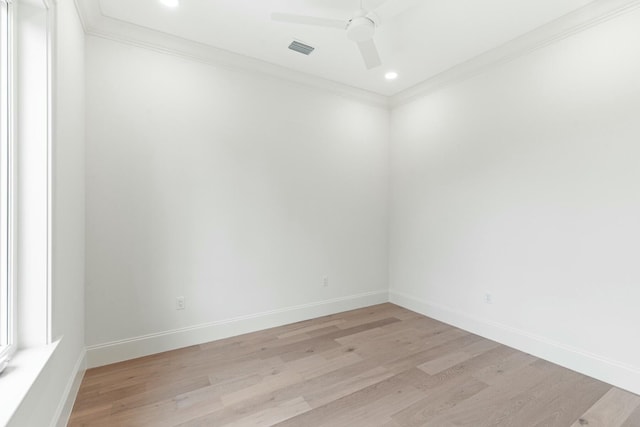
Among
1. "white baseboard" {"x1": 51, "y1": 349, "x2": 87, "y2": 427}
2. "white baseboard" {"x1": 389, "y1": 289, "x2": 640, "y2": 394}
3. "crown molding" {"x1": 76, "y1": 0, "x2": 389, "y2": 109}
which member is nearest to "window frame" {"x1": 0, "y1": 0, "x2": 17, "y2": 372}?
"white baseboard" {"x1": 51, "y1": 349, "x2": 87, "y2": 427}

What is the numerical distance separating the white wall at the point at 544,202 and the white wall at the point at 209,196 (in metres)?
1.01

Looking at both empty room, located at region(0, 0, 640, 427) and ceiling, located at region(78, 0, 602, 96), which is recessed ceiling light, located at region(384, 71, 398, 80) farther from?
ceiling, located at region(78, 0, 602, 96)

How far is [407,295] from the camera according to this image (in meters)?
3.84

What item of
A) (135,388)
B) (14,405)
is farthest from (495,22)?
(135,388)

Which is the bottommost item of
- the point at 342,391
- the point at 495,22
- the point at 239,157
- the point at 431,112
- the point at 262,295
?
the point at 342,391

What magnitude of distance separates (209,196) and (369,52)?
190 centimetres

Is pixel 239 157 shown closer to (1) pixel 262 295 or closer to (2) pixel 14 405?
(1) pixel 262 295

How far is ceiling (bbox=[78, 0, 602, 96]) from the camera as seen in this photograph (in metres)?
2.26

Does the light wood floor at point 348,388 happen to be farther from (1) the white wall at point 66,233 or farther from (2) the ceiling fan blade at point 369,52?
(2) the ceiling fan blade at point 369,52

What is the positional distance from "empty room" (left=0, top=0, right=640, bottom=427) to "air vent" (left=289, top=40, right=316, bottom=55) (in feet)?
0.12

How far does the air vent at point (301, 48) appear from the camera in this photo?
2.78 meters

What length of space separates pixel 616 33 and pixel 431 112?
5.35 feet

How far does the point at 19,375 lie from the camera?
1.26m

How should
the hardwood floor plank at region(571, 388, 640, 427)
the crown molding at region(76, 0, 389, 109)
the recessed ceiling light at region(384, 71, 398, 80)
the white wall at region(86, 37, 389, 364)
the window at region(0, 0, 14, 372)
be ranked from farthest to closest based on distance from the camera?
the recessed ceiling light at region(384, 71, 398, 80) → the white wall at region(86, 37, 389, 364) → the crown molding at region(76, 0, 389, 109) → the hardwood floor plank at region(571, 388, 640, 427) → the window at region(0, 0, 14, 372)
